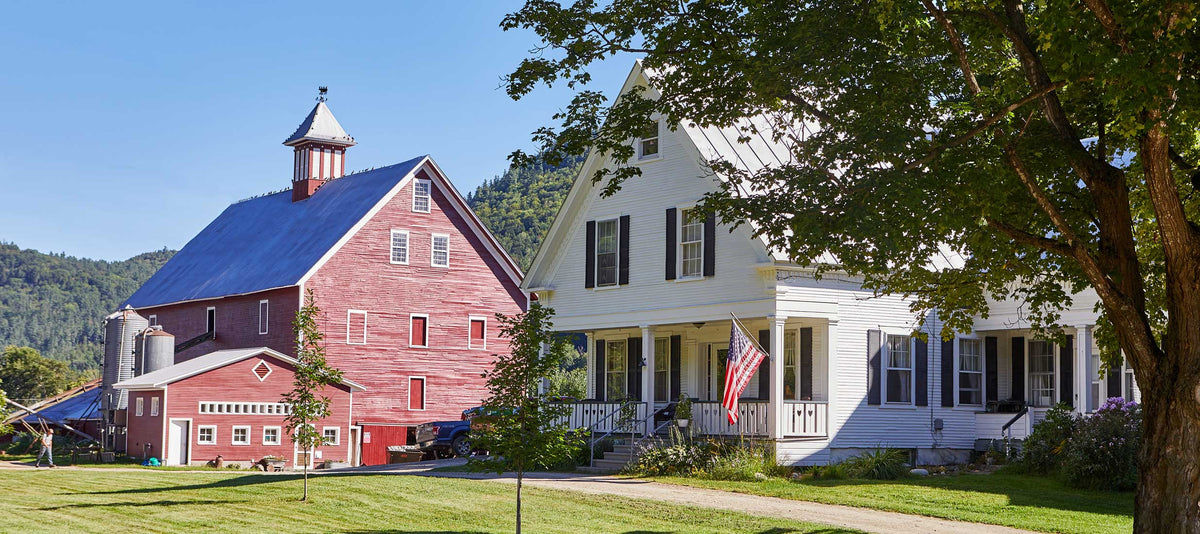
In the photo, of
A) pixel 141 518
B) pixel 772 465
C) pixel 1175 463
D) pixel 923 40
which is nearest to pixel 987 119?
pixel 923 40

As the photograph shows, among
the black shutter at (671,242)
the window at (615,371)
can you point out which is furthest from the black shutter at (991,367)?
the window at (615,371)

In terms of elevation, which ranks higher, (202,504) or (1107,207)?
(1107,207)

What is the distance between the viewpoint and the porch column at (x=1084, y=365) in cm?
2572

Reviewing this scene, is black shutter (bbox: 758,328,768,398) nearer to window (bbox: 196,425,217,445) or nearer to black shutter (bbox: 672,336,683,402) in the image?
black shutter (bbox: 672,336,683,402)

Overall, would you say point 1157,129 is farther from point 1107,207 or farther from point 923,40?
point 923,40

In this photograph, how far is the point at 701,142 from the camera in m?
28.1

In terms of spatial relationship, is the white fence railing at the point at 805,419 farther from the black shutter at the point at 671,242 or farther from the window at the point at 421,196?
the window at the point at 421,196

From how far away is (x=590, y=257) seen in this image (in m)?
30.6

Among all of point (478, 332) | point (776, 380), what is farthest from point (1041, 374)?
point (478, 332)

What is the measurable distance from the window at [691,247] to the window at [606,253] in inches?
90.9

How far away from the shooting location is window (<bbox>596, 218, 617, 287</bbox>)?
3016 centimetres

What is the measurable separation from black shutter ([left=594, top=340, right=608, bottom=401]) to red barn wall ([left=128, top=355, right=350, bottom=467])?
8.32 m

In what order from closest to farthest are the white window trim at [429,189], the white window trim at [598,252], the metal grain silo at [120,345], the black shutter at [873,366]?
the black shutter at [873,366]
the white window trim at [598,252]
the metal grain silo at [120,345]
the white window trim at [429,189]

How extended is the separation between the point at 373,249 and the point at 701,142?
A: 20.1 m
